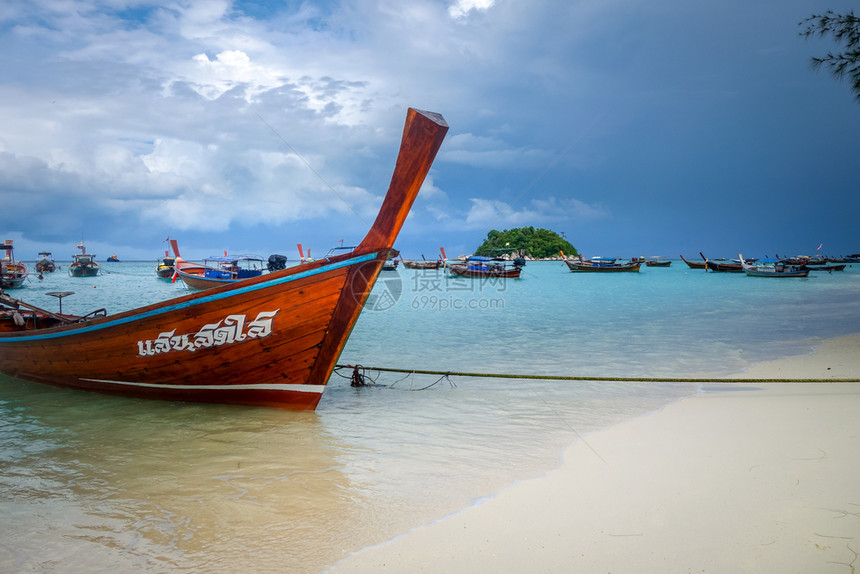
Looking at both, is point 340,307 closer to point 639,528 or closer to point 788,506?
point 639,528

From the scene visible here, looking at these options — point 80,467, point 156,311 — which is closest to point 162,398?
point 156,311

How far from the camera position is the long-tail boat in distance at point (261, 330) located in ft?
17.4

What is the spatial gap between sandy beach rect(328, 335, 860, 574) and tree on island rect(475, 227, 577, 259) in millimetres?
103007

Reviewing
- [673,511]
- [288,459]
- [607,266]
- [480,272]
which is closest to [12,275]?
[480,272]

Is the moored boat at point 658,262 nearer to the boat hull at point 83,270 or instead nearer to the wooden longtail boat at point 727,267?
the wooden longtail boat at point 727,267

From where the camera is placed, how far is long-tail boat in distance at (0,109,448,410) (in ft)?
17.4

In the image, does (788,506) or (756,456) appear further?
(756,456)

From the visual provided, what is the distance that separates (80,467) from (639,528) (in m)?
4.70

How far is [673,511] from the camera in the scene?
3391 millimetres

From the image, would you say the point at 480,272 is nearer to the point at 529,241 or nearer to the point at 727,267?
the point at 727,267

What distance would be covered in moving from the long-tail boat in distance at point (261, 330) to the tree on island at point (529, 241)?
10230cm

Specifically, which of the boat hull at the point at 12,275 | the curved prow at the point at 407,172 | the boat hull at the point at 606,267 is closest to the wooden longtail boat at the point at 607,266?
the boat hull at the point at 606,267

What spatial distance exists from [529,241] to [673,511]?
11643 centimetres

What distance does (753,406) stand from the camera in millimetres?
5980
